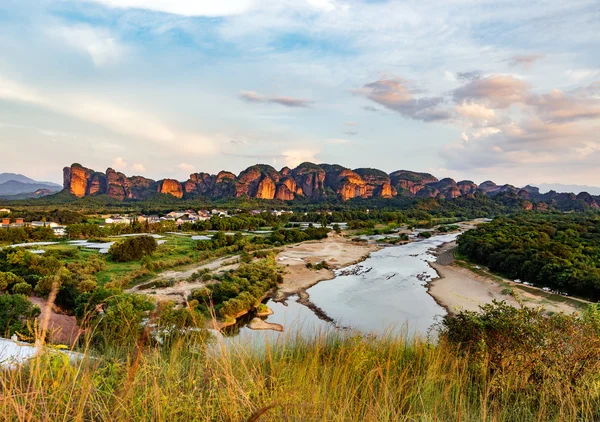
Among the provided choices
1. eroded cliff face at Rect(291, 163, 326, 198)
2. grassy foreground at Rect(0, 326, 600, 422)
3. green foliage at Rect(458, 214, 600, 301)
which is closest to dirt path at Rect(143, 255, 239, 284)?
grassy foreground at Rect(0, 326, 600, 422)

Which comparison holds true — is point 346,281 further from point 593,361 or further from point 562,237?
point 562,237

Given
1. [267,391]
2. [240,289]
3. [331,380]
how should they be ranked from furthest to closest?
[240,289]
[331,380]
[267,391]

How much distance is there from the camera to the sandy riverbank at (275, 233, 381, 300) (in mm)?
27922

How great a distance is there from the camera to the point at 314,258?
39219mm

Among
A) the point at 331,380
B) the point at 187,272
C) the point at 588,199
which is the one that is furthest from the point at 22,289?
the point at 588,199

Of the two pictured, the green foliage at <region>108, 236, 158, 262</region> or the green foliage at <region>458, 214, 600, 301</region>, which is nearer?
the green foliage at <region>458, 214, 600, 301</region>

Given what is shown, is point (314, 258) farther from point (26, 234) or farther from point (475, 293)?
point (26, 234)

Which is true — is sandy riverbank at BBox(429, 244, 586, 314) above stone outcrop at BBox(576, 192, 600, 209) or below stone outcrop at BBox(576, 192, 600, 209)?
below

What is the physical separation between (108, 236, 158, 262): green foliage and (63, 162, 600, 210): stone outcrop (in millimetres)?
116466

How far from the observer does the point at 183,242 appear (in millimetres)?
45688

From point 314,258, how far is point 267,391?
3706 cm

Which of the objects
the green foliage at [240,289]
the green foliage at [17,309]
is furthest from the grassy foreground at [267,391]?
the green foliage at [240,289]

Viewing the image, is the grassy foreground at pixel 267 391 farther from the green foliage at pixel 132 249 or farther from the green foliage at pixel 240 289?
the green foliage at pixel 132 249

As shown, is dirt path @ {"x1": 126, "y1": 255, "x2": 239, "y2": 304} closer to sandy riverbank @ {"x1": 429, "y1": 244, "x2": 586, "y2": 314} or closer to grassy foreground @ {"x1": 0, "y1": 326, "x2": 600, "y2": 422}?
sandy riverbank @ {"x1": 429, "y1": 244, "x2": 586, "y2": 314}
